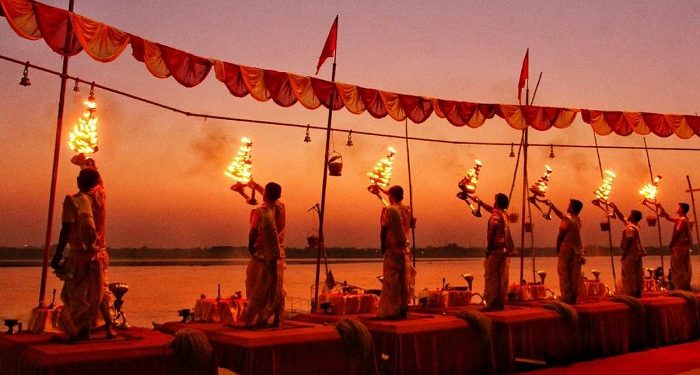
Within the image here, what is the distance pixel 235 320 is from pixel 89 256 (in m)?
2.73

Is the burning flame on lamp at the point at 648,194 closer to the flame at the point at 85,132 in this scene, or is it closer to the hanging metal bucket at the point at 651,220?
the hanging metal bucket at the point at 651,220

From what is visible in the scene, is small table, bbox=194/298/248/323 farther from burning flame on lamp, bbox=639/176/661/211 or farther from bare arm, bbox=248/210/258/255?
burning flame on lamp, bbox=639/176/661/211

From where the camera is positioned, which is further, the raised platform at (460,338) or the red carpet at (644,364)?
the red carpet at (644,364)

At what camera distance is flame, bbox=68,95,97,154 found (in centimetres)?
727

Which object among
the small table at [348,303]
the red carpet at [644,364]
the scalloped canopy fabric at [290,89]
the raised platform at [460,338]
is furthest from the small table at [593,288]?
the small table at [348,303]

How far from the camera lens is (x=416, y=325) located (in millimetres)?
7141

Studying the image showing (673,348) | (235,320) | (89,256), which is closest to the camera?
(89,256)

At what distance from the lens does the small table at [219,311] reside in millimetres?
8164

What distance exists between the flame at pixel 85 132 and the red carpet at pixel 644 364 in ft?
18.9

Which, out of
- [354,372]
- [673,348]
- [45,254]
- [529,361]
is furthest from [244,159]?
[673,348]

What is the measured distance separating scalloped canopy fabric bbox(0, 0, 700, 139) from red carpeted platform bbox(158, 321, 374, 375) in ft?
10.9

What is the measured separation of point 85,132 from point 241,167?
1.85m

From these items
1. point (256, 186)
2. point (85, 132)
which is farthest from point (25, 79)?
point (256, 186)

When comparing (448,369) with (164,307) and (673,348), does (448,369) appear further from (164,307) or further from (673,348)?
(164,307)
